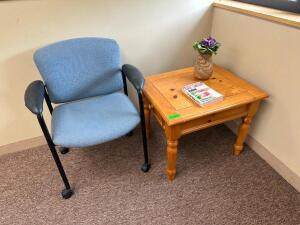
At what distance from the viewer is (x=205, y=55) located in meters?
1.34

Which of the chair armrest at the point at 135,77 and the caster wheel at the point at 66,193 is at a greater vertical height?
the chair armrest at the point at 135,77

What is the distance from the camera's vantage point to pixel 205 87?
4.30 feet

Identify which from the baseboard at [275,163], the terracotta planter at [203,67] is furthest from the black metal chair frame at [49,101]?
the baseboard at [275,163]

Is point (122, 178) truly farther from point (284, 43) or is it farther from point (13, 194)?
point (284, 43)

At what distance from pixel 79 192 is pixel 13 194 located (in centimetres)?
40

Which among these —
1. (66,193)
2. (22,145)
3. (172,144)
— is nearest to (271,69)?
(172,144)

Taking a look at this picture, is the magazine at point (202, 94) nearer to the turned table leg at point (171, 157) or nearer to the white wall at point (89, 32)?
the turned table leg at point (171, 157)

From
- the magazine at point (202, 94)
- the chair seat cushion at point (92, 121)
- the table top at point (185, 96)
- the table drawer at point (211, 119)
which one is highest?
the magazine at point (202, 94)

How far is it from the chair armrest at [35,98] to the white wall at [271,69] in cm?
122

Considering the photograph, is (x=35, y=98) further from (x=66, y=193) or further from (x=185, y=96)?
(x=185, y=96)

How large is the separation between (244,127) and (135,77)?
73cm

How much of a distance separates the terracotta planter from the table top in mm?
32

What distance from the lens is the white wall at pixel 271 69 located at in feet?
3.86

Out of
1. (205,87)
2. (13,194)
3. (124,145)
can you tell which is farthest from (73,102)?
(205,87)
